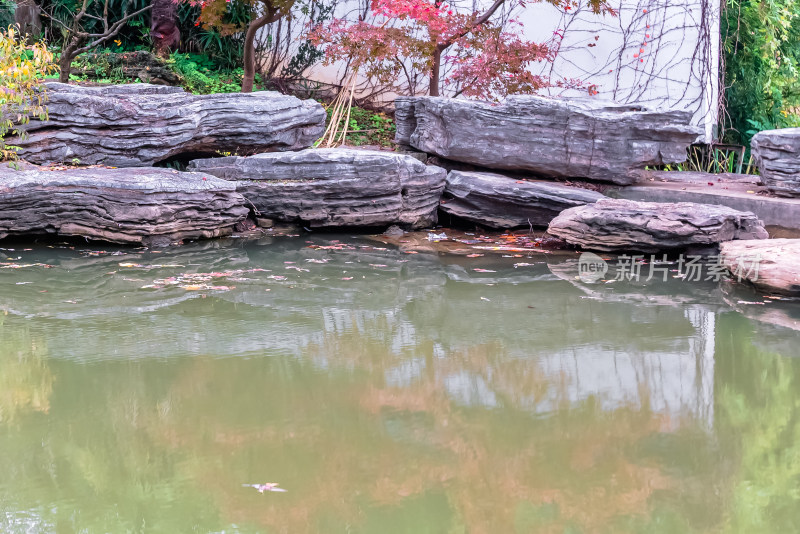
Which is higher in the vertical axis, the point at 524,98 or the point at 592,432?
the point at 524,98

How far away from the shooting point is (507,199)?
6887 millimetres

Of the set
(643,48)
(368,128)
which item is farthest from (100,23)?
(643,48)

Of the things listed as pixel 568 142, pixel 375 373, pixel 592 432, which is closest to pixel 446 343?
pixel 375 373

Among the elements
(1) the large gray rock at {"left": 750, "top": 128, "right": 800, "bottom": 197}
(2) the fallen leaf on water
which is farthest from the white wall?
(2) the fallen leaf on water

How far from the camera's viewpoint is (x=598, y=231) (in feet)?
19.4

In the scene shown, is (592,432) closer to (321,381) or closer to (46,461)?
(321,381)

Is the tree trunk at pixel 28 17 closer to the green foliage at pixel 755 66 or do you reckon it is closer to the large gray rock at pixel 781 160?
the green foliage at pixel 755 66

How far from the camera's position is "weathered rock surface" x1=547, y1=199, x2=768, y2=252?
18.6 feet

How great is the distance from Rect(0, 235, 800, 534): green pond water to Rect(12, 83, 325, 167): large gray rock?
7.06ft

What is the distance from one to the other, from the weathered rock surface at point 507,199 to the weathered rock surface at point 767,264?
72.9 inches

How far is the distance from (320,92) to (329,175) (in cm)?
425

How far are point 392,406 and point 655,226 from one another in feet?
11.6
